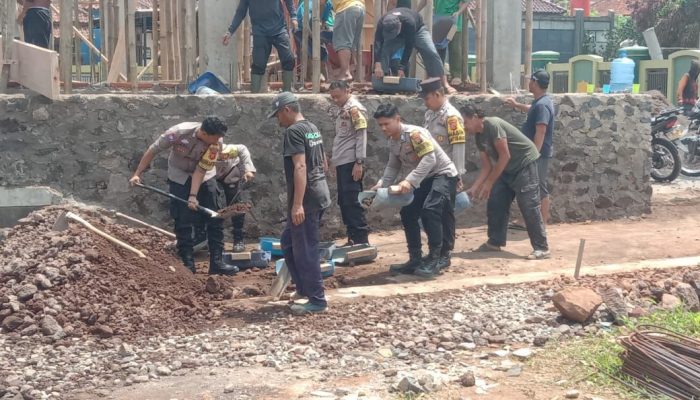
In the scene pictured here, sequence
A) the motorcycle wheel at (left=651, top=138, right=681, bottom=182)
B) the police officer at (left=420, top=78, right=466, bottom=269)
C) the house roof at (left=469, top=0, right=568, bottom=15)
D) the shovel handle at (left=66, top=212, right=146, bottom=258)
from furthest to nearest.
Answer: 1. the house roof at (left=469, top=0, right=568, bottom=15)
2. the motorcycle wheel at (left=651, top=138, right=681, bottom=182)
3. the police officer at (left=420, top=78, right=466, bottom=269)
4. the shovel handle at (left=66, top=212, right=146, bottom=258)

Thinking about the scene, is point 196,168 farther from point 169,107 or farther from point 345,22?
point 345,22

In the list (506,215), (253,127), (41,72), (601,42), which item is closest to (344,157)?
(253,127)

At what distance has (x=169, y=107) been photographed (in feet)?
27.9

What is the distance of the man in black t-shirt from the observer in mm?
6152

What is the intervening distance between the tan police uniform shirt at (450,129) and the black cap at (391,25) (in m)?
1.49

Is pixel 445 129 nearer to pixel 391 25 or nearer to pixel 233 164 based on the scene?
pixel 391 25

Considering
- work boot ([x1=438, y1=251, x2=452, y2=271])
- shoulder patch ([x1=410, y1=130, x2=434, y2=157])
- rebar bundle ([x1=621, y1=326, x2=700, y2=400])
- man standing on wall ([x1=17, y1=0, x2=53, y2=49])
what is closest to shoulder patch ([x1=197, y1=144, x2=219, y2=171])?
shoulder patch ([x1=410, y1=130, x2=434, y2=157])

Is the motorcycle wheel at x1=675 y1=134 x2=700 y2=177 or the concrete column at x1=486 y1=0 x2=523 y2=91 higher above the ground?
the concrete column at x1=486 y1=0 x2=523 y2=91

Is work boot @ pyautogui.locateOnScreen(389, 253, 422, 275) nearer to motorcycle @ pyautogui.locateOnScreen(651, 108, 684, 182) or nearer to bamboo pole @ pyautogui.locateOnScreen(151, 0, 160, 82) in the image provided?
bamboo pole @ pyautogui.locateOnScreen(151, 0, 160, 82)

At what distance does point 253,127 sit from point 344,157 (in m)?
1.14

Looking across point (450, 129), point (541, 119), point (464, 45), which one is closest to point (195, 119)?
point (450, 129)

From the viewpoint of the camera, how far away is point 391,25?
9086 millimetres

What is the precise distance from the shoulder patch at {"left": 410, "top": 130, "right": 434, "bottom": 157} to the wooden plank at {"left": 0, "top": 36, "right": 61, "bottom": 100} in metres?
3.44

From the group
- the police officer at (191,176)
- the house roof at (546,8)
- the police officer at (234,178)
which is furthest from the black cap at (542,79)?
the house roof at (546,8)
